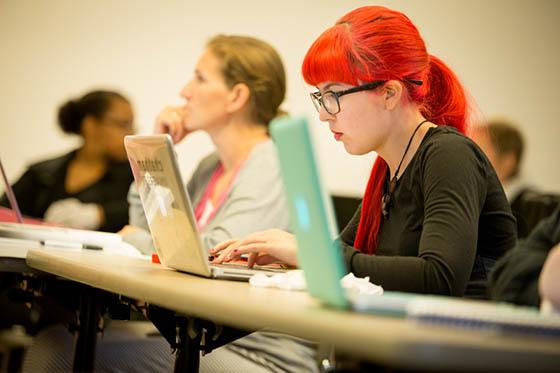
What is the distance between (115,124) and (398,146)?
9.25 feet

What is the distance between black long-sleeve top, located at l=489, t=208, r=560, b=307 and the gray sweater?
1153 millimetres

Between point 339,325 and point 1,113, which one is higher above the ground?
point 339,325

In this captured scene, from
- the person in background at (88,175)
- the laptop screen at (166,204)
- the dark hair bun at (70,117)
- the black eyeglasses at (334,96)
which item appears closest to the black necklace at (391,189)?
the black eyeglasses at (334,96)

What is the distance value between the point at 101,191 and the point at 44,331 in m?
1.69

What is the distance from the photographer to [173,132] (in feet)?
8.50

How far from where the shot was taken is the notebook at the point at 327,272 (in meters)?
0.70

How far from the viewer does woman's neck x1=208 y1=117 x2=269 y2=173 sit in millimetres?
2447

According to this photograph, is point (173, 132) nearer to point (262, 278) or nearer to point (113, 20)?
point (262, 278)

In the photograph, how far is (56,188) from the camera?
378 cm

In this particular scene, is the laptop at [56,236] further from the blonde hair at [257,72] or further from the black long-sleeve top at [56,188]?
the black long-sleeve top at [56,188]

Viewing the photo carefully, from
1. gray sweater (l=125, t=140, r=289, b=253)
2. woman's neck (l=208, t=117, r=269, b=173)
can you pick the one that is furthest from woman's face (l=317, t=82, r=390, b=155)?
woman's neck (l=208, t=117, r=269, b=173)

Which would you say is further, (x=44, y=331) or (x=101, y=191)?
(x=101, y=191)

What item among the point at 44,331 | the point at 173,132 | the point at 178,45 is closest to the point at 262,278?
the point at 44,331

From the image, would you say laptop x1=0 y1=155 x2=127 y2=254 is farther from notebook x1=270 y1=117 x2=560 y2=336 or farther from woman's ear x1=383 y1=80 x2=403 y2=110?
notebook x1=270 y1=117 x2=560 y2=336
